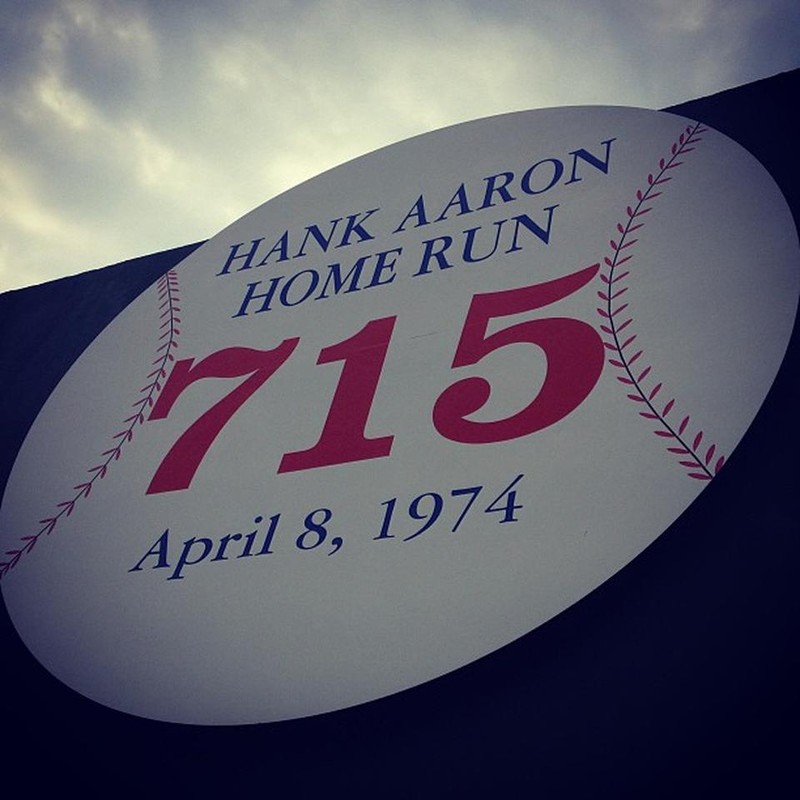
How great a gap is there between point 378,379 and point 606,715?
90cm

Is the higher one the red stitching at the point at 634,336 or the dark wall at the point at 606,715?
the red stitching at the point at 634,336

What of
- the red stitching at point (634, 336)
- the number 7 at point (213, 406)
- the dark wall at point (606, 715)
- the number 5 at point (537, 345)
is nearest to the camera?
the dark wall at point (606, 715)

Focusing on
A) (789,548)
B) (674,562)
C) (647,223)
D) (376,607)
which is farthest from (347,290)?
(789,548)

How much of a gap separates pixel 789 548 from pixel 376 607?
2.48 feet

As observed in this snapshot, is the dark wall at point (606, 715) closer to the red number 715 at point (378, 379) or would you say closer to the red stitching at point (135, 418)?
the red number 715 at point (378, 379)

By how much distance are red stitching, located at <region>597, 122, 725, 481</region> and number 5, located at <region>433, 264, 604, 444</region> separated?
0.04 meters

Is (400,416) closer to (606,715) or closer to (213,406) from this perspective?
(213,406)

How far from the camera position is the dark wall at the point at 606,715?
123cm

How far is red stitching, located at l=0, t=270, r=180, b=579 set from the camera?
6.29ft

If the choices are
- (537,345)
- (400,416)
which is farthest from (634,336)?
(400,416)

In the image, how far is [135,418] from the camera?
2.08 m

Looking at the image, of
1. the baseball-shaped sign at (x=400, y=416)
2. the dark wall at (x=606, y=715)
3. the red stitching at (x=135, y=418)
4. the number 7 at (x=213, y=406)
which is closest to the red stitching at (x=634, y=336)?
the baseball-shaped sign at (x=400, y=416)

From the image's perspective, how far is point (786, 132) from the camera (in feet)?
6.37

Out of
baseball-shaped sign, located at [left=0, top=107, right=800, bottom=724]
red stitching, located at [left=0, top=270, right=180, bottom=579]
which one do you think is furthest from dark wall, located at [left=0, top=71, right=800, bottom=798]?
red stitching, located at [left=0, top=270, right=180, bottom=579]
